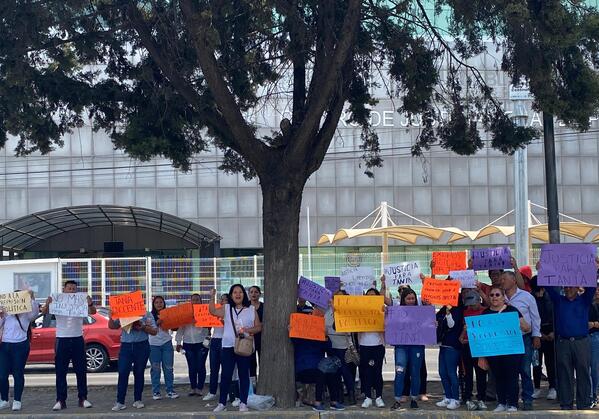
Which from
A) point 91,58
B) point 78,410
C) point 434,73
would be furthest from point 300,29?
point 78,410

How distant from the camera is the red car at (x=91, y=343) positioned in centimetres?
1702

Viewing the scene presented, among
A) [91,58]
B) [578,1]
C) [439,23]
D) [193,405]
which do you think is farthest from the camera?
[439,23]

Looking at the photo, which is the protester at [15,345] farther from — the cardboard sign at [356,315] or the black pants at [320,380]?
the cardboard sign at [356,315]

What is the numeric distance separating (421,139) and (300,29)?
3741mm

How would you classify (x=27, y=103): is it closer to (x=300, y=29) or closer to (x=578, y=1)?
(x=300, y=29)

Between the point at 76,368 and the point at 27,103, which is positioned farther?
the point at 27,103

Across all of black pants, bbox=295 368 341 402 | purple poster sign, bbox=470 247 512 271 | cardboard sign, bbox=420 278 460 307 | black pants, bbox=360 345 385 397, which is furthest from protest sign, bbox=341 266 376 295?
purple poster sign, bbox=470 247 512 271

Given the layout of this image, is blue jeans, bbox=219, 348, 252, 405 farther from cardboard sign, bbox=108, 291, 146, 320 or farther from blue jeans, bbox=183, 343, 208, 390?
blue jeans, bbox=183, 343, 208, 390

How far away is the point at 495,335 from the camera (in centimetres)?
1015

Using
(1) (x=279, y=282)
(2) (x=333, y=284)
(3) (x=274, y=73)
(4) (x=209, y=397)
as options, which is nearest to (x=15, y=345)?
(4) (x=209, y=397)

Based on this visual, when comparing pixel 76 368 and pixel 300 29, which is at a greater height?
pixel 300 29

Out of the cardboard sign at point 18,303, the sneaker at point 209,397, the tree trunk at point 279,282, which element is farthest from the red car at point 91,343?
the tree trunk at point 279,282

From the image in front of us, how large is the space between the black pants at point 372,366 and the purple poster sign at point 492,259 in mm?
2064

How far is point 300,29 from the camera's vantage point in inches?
456
